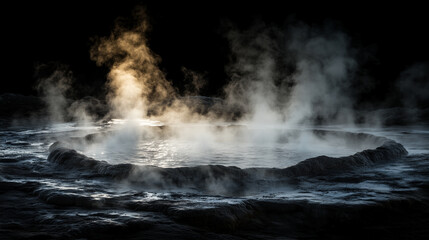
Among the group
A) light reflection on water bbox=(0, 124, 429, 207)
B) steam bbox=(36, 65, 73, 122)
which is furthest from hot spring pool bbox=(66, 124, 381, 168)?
steam bbox=(36, 65, 73, 122)

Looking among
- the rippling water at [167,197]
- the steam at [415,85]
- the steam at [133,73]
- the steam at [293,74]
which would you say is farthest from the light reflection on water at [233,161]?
the steam at [415,85]

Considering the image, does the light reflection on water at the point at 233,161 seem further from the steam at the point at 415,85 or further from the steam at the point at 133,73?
the steam at the point at 415,85

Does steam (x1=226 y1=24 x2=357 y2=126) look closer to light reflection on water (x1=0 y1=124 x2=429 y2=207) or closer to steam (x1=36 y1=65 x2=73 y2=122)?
light reflection on water (x1=0 y1=124 x2=429 y2=207)

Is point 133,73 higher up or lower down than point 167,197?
higher up

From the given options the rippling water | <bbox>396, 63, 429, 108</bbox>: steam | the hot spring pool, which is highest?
<bbox>396, 63, 429, 108</bbox>: steam

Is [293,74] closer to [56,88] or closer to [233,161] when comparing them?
[233,161]

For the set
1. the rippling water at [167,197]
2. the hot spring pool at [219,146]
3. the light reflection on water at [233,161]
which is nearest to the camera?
the rippling water at [167,197]

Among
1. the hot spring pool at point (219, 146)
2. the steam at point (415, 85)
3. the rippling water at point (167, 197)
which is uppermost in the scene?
the steam at point (415, 85)

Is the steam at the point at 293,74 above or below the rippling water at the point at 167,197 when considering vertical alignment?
above

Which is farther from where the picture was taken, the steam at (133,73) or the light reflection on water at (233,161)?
the steam at (133,73)

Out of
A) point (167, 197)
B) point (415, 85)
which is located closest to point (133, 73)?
point (167, 197)

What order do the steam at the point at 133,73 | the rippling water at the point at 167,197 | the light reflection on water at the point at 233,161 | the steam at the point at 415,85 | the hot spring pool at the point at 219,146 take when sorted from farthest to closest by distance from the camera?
the steam at the point at 415,85
the steam at the point at 133,73
the hot spring pool at the point at 219,146
the light reflection on water at the point at 233,161
the rippling water at the point at 167,197

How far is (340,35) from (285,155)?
11.2 meters

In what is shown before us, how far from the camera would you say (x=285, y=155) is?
6.13m
